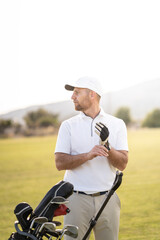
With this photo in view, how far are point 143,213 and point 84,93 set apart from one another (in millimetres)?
6472

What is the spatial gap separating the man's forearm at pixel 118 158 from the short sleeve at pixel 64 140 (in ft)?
1.01

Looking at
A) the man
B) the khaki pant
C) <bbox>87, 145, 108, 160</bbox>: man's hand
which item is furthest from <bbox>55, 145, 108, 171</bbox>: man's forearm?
the khaki pant

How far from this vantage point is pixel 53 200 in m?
2.54

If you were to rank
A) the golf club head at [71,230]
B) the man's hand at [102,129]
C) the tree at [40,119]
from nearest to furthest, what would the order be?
the golf club head at [71,230] < the man's hand at [102,129] < the tree at [40,119]

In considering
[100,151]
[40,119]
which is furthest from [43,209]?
[40,119]

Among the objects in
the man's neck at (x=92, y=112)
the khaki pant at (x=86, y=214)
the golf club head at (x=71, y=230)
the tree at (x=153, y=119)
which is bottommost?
the tree at (x=153, y=119)

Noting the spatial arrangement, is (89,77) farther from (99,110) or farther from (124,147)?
(124,147)

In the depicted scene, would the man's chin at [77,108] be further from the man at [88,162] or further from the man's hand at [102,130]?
the man's hand at [102,130]

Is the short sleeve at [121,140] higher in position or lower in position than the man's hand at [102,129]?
lower

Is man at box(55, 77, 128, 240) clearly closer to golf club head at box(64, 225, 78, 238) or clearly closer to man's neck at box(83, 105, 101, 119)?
man's neck at box(83, 105, 101, 119)

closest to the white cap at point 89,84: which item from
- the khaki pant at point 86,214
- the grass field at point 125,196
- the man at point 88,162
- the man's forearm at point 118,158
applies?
the man at point 88,162

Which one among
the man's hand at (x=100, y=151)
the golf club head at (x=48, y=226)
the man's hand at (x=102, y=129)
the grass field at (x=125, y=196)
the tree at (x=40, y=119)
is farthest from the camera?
the tree at (x=40, y=119)

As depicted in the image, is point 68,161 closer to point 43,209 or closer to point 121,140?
point 121,140

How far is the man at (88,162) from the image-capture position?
3.29m
